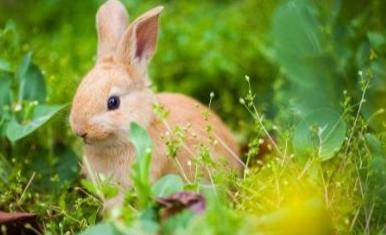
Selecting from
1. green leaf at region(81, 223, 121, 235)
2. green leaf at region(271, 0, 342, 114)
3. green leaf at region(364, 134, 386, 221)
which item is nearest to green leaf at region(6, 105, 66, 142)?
green leaf at region(81, 223, 121, 235)

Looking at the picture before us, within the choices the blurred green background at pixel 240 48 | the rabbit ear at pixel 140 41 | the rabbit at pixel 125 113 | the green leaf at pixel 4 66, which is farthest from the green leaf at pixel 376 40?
the green leaf at pixel 4 66

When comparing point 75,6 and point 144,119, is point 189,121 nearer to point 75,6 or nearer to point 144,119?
point 144,119

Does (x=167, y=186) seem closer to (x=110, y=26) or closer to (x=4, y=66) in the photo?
(x=110, y=26)

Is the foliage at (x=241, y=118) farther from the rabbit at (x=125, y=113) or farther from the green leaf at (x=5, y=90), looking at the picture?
the rabbit at (x=125, y=113)

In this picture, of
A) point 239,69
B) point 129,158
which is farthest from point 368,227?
point 239,69

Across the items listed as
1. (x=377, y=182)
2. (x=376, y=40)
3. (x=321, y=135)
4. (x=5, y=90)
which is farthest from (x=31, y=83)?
(x=377, y=182)

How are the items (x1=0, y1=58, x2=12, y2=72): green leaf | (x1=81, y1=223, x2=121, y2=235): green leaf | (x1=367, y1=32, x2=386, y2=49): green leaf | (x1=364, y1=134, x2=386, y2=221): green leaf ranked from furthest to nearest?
(x1=0, y1=58, x2=12, y2=72): green leaf → (x1=367, y1=32, x2=386, y2=49): green leaf → (x1=364, y1=134, x2=386, y2=221): green leaf → (x1=81, y1=223, x2=121, y2=235): green leaf

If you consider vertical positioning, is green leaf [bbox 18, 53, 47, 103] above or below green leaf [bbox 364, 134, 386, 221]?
above

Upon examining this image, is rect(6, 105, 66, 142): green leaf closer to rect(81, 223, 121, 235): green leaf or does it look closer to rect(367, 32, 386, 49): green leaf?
rect(81, 223, 121, 235): green leaf
